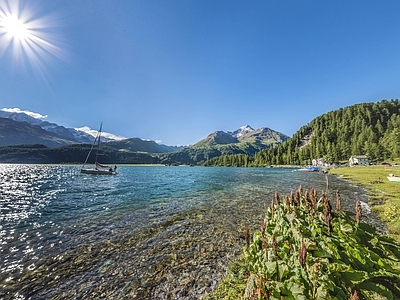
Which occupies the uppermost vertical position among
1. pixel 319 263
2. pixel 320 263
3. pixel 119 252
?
pixel 319 263

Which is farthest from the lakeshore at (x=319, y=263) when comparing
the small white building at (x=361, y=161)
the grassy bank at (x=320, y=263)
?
the small white building at (x=361, y=161)

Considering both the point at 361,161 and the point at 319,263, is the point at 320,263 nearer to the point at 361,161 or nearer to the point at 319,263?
the point at 319,263

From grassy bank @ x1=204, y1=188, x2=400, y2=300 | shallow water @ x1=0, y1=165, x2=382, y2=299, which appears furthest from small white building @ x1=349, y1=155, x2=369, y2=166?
grassy bank @ x1=204, y1=188, x2=400, y2=300

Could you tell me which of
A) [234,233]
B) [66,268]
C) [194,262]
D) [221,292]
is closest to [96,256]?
[66,268]

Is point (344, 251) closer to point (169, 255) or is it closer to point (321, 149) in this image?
point (169, 255)

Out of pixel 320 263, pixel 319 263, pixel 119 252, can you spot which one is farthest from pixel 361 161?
pixel 319 263

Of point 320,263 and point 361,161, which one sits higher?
point 361,161

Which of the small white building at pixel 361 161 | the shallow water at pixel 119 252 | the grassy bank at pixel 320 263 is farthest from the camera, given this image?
the small white building at pixel 361 161

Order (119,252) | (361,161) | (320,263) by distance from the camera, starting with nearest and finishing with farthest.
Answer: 1. (320,263)
2. (119,252)
3. (361,161)

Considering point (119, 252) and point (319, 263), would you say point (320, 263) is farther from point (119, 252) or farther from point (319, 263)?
point (119, 252)

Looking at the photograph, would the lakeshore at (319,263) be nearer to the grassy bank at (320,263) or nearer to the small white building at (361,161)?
the grassy bank at (320,263)

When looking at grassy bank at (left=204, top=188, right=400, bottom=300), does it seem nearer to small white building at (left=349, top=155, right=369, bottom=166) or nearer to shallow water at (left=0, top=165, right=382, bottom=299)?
shallow water at (left=0, top=165, right=382, bottom=299)

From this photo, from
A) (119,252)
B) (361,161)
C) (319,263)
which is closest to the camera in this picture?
(319,263)

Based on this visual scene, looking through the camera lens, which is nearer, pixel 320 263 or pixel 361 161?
pixel 320 263
